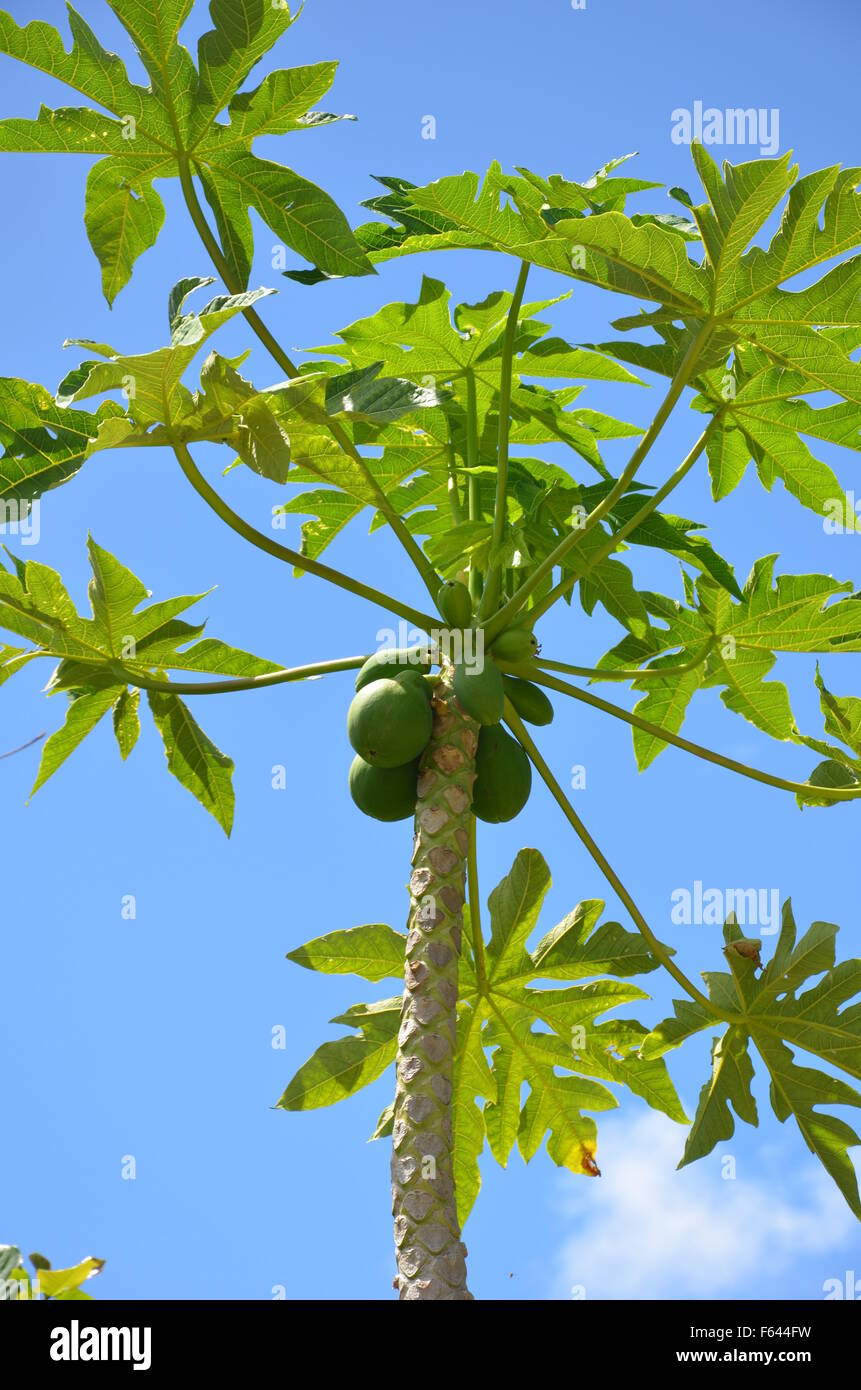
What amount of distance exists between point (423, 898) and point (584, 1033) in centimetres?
111

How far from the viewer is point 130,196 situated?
140 inches

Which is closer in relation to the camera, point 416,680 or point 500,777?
point 416,680

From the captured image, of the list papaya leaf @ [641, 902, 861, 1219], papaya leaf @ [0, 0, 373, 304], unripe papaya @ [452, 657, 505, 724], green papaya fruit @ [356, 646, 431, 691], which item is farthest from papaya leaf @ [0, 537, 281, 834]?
papaya leaf @ [641, 902, 861, 1219]

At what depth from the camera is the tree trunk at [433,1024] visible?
8.84 feet

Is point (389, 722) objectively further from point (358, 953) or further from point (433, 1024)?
point (358, 953)

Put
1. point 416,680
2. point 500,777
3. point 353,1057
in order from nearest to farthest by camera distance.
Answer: point 416,680 < point 500,777 < point 353,1057

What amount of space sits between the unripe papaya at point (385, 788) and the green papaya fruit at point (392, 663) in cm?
21

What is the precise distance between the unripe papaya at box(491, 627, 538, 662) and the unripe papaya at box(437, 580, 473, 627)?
3.9 inches

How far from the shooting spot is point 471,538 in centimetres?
342

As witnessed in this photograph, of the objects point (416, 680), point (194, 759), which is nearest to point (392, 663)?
point (416, 680)

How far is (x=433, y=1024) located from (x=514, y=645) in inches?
39.2

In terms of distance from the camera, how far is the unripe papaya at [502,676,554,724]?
3549 mm
